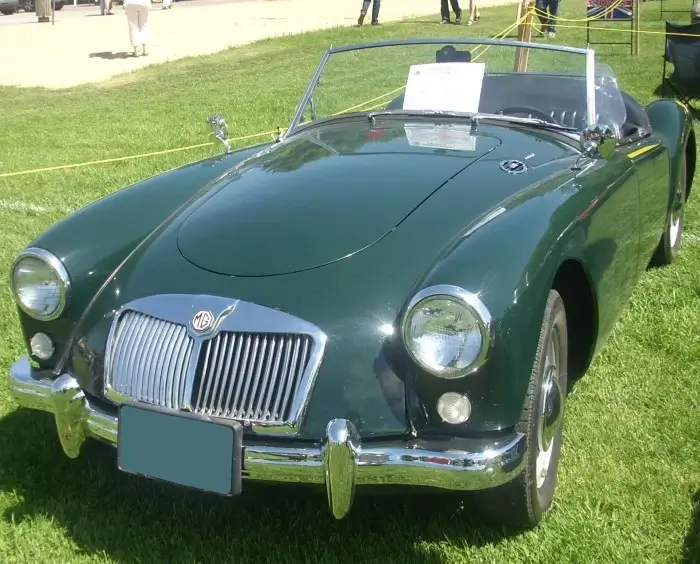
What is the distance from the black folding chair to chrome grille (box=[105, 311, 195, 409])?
7955 mm

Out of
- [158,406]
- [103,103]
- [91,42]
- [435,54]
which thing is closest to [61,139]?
[103,103]

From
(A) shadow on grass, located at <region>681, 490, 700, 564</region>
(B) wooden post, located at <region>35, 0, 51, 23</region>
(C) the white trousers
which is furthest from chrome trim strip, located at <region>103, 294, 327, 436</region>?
(B) wooden post, located at <region>35, 0, 51, 23</region>

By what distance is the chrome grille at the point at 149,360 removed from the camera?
2508mm

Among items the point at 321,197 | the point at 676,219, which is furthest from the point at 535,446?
the point at 676,219

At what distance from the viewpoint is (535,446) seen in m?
2.51

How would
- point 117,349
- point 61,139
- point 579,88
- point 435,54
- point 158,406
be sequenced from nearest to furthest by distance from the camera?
point 158,406 < point 117,349 < point 579,88 < point 435,54 < point 61,139

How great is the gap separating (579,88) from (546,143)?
0.47 meters

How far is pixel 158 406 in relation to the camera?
247 centimetres

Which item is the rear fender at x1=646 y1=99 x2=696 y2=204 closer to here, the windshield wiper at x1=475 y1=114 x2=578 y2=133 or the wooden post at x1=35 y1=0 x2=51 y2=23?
the windshield wiper at x1=475 y1=114 x2=578 y2=133

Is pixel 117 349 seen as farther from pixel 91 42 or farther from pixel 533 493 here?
pixel 91 42

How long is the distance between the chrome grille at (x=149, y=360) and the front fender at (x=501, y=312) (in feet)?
2.30

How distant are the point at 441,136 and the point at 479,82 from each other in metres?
0.44

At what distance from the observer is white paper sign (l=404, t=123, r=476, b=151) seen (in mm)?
3459

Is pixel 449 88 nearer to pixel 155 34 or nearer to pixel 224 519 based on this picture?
pixel 224 519
